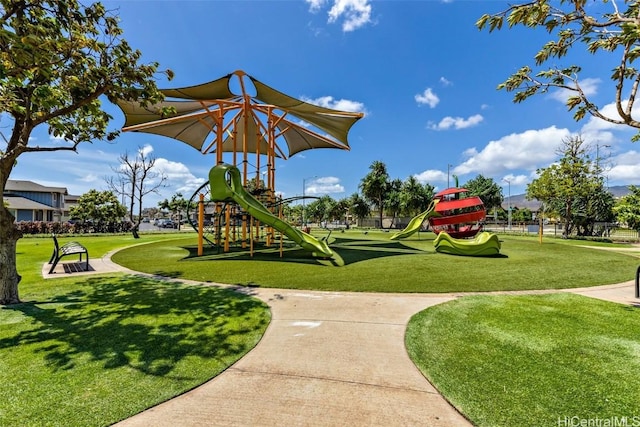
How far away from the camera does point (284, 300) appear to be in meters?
7.24

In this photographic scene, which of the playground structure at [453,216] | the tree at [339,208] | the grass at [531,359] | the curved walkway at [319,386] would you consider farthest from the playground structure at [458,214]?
the tree at [339,208]

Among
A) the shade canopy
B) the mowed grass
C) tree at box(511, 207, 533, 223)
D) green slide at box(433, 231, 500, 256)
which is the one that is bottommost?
the mowed grass

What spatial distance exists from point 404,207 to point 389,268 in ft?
144

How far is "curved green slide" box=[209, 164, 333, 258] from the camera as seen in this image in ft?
42.1

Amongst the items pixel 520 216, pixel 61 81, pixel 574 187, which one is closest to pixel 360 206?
pixel 574 187

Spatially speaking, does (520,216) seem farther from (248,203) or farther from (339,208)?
(248,203)

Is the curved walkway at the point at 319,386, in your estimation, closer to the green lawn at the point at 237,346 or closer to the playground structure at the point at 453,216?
the green lawn at the point at 237,346

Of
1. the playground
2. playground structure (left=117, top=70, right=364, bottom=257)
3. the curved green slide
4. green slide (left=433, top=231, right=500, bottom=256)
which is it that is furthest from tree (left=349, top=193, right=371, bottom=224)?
the playground

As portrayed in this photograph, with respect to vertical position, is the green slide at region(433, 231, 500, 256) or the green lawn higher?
the green slide at region(433, 231, 500, 256)

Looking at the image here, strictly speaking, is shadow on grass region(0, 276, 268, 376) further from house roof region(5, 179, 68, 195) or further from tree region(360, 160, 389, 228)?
house roof region(5, 179, 68, 195)

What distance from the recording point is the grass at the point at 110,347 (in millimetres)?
3145

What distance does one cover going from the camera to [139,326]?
17.4 feet

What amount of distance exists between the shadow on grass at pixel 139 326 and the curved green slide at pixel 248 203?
524cm

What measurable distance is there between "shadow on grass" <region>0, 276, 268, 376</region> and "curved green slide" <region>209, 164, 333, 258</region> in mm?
5236
